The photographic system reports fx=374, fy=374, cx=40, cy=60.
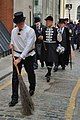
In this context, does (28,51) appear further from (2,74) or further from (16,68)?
(2,74)

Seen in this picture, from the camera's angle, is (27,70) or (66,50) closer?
(27,70)

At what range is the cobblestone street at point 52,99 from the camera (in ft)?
21.7

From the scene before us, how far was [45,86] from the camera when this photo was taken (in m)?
9.31

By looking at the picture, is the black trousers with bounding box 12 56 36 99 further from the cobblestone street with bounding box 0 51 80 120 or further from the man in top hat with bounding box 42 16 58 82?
the man in top hat with bounding box 42 16 58 82

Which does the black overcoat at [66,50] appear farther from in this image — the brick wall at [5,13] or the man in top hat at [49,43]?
the brick wall at [5,13]

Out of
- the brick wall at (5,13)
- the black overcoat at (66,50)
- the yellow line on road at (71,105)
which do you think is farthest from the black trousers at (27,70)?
the brick wall at (5,13)

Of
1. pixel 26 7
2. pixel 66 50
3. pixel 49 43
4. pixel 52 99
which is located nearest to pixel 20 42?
pixel 52 99

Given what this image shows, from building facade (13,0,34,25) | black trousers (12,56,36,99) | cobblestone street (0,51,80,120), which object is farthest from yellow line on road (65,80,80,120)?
building facade (13,0,34,25)

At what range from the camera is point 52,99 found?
7.88m

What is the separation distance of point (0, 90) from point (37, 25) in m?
3.76

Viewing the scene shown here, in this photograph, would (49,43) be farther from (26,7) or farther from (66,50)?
(26,7)

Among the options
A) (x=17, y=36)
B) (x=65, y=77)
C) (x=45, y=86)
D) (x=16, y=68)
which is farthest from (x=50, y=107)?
(x=65, y=77)

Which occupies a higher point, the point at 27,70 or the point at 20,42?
the point at 20,42

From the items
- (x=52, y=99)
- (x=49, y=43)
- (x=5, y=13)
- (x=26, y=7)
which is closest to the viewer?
(x=52, y=99)
